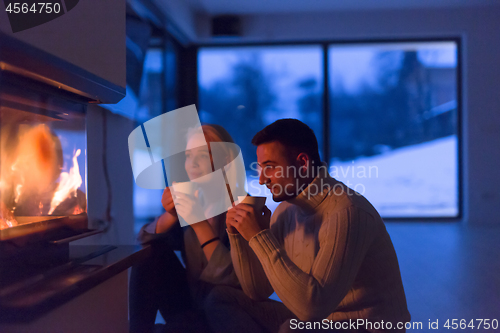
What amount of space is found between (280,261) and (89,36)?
0.87 m

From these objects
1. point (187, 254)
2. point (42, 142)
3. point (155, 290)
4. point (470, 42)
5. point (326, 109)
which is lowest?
point (155, 290)

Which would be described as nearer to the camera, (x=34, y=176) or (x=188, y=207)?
(x=34, y=176)

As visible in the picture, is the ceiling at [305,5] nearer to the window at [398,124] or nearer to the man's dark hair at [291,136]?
the window at [398,124]

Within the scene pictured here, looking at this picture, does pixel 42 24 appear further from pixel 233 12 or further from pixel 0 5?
pixel 233 12

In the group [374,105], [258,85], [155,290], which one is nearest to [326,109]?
[374,105]

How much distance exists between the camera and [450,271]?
2.74 m

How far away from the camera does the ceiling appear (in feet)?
14.1

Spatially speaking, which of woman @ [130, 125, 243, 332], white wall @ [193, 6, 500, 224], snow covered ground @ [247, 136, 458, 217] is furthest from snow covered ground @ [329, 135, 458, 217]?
woman @ [130, 125, 243, 332]

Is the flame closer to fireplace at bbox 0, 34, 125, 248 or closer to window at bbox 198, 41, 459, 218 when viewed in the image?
fireplace at bbox 0, 34, 125, 248

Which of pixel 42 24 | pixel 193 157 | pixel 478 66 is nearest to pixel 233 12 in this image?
pixel 478 66

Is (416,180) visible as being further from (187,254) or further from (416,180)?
(187,254)

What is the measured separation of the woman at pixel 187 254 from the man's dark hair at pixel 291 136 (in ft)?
0.92

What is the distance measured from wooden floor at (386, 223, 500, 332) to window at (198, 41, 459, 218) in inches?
27.7

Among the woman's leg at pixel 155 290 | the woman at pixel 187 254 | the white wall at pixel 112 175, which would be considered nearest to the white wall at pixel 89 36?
the woman at pixel 187 254
